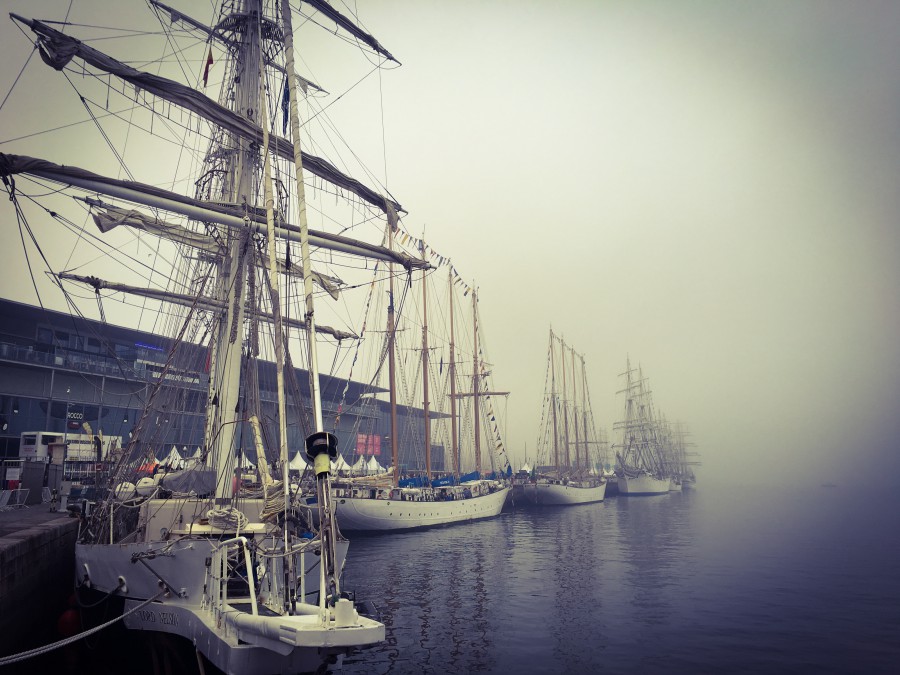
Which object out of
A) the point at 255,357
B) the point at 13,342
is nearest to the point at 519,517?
the point at 255,357

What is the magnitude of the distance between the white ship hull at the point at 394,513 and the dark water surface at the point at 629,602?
1553mm

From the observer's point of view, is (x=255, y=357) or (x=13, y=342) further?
(x=13, y=342)

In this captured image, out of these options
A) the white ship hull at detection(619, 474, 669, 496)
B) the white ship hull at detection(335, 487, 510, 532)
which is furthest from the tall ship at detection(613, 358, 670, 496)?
the white ship hull at detection(335, 487, 510, 532)

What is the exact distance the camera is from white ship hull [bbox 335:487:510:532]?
1585 inches

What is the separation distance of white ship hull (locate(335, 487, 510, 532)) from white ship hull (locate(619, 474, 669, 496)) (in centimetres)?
5633

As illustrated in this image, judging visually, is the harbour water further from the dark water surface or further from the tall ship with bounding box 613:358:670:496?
the tall ship with bounding box 613:358:670:496

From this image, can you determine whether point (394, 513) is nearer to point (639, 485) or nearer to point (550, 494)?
point (550, 494)

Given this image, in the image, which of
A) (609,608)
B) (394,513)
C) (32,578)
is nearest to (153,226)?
(32,578)

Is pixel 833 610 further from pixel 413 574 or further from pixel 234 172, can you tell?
pixel 234 172

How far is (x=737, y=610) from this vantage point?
2003cm

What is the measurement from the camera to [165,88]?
Result: 61.6ft

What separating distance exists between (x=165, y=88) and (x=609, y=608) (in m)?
24.2

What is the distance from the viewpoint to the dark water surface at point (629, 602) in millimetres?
15109

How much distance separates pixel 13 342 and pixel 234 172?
44.0 metres
